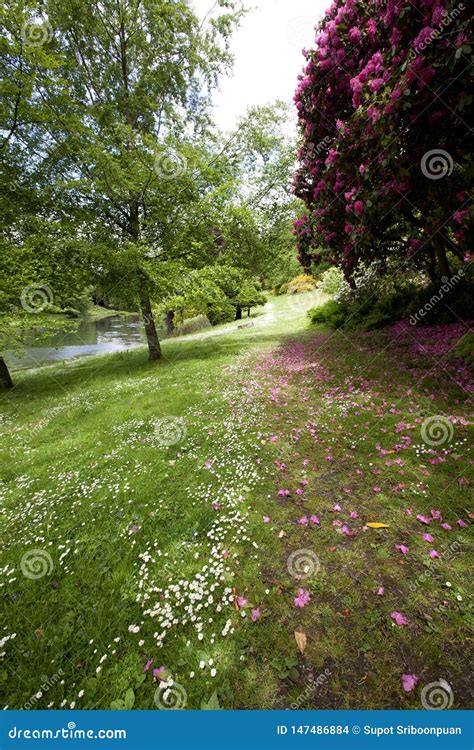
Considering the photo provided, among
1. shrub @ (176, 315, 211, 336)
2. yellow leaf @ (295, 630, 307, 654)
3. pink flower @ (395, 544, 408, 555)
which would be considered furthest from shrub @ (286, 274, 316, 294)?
yellow leaf @ (295, 630, 307, 654)

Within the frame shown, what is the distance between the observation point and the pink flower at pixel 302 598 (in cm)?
305

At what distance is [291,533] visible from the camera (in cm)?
394

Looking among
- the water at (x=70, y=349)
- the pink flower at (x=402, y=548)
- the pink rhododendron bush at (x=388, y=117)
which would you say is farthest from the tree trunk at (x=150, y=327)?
the pink flower at (x=402, y=548)

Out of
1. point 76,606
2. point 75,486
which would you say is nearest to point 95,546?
point 76,606

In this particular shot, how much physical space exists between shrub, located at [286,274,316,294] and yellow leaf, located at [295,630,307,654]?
39495mm

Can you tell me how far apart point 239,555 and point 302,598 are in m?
0.93

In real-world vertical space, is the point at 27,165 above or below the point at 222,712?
above

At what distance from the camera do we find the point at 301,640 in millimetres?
2752

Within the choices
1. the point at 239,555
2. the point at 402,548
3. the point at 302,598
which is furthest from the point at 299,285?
the point at 302,598

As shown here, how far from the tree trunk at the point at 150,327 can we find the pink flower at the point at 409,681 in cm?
1420

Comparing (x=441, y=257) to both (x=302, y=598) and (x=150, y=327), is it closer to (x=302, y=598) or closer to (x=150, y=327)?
(x=302, y=598)

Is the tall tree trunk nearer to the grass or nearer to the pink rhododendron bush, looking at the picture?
the pink rhododendron bush

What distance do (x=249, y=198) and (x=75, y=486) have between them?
62.7ft

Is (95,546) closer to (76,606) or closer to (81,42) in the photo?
(76,606)
